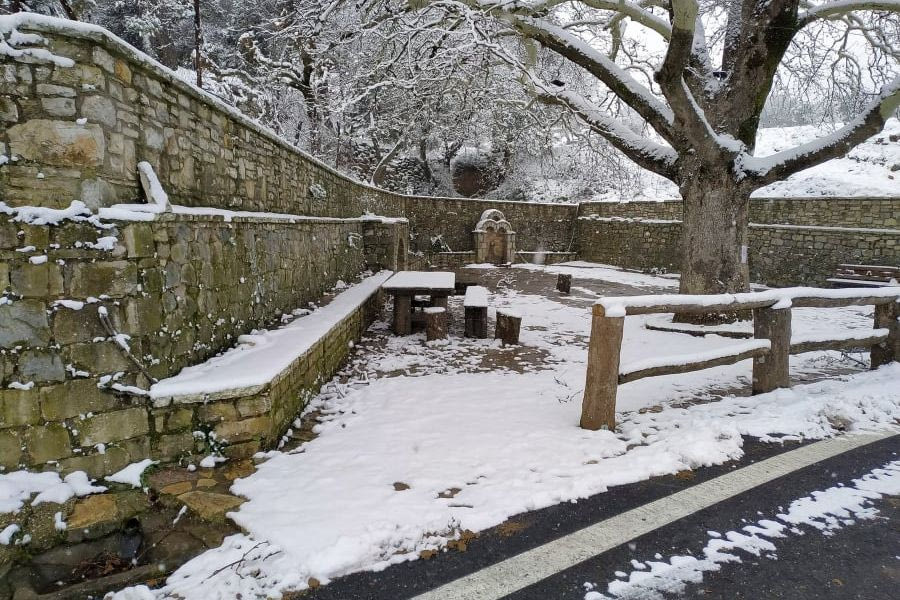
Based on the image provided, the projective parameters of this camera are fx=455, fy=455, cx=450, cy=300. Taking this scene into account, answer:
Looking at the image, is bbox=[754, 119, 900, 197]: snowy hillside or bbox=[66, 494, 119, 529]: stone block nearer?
bbox=[66, 494, 119, 529]: stone block

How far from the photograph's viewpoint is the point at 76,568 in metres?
2.41

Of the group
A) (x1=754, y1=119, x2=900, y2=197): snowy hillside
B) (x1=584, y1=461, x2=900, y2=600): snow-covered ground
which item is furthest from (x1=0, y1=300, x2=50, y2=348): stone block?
(x1=754, y1=119, x2=900, y2=197): snowy hillside

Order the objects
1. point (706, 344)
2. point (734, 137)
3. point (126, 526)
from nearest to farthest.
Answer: point (126, 526)
point (706, 344)
point (734, 137)

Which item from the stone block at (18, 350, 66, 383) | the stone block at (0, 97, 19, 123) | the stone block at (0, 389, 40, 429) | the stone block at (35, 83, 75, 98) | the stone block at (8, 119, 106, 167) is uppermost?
the stone block at (35, 83, 75, 98)

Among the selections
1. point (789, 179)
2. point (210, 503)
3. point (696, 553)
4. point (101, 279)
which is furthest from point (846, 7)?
point (789, 179)

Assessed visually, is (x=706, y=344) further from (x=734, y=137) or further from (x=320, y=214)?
(x=320, y=214)

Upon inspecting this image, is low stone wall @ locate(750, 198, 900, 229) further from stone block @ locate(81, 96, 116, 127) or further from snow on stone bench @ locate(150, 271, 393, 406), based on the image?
stone block @ locate(81, 96, 116, 127)

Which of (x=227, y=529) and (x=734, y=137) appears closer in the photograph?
(x=227, y=529)

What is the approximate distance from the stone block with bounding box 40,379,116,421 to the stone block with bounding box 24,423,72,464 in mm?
63

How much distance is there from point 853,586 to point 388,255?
1022 cm

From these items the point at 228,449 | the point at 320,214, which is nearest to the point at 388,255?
the point at 320,214

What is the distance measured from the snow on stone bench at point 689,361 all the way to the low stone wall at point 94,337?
8.89 ft

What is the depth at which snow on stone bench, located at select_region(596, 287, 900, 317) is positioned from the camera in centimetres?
335

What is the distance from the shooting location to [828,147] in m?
6.21
